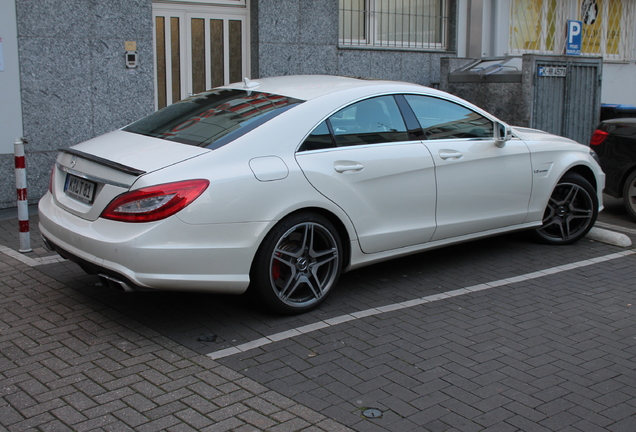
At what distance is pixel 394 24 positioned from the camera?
1231cm

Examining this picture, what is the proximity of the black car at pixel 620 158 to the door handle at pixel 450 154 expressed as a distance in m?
3.52

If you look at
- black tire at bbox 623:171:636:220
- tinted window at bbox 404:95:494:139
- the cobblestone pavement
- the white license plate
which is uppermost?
tinted window at bbox 404:95:494:139

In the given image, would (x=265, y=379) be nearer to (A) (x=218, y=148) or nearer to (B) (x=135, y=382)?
(B) (x=135, y=382)

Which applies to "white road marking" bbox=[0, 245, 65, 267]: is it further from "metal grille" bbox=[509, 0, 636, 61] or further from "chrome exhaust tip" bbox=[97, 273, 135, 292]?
A: "metal grille" bbox=[509, 0, 636, 61]


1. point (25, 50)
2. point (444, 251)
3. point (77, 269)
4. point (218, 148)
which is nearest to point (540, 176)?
point (444, 251)

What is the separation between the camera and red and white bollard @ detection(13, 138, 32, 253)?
6410 mm

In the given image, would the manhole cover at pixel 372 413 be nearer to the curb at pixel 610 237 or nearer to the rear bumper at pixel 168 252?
the rear bumper at pixel 168 252

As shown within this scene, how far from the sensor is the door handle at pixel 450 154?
5848mm

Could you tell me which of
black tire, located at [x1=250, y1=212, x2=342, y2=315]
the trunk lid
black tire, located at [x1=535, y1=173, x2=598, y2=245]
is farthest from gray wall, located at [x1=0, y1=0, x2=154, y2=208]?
black tire, located at [x1=535, y1=173, x2=598, y2=245]

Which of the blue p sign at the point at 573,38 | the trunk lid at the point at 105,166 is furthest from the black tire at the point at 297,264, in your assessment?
the blue p sign at the point at 573,38

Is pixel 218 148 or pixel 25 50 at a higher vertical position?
pixel 25 50

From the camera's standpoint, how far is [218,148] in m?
4.70

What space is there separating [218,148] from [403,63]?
803 centimetres

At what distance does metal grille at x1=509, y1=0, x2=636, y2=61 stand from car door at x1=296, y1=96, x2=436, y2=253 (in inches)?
355
